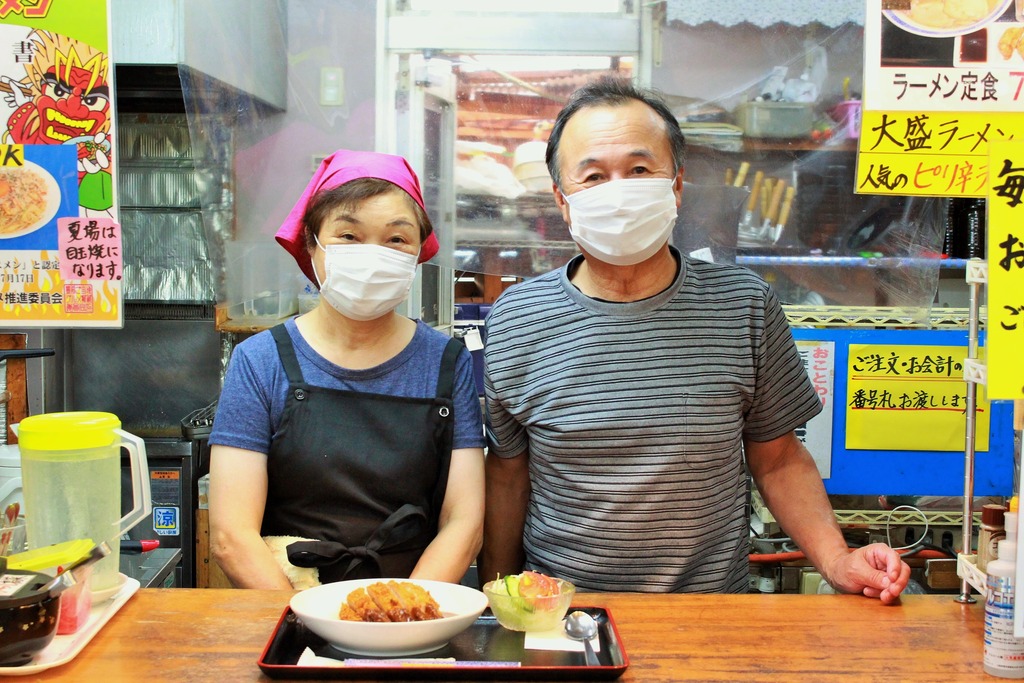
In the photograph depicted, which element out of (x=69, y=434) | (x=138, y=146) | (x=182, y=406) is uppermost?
(x=138, y=146)

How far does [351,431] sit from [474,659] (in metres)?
0.69

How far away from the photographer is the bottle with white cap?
51.4 inches

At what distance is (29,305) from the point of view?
93.4 inches

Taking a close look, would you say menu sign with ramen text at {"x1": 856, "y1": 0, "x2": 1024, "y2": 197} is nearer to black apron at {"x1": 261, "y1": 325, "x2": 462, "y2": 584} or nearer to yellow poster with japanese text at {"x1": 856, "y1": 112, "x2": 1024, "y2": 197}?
yellow poster with japanese text at {"x1": 856, "y1": 112, "x2": 1024, "y2": 197}

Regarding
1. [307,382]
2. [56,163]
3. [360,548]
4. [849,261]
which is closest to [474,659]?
[360,548]

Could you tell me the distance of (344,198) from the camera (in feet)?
6.27

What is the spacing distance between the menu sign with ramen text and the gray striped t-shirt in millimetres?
386

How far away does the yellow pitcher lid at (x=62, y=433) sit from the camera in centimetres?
148

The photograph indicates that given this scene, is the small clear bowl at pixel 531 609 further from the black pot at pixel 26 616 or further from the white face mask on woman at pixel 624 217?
the white face mask on woman at pixel 624 217

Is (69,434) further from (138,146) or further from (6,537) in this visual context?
(138,146)

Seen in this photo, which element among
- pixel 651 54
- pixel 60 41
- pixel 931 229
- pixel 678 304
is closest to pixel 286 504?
pixel 678 304

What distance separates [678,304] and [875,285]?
1101 millimetres

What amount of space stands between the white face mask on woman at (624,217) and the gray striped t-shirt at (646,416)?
119mm

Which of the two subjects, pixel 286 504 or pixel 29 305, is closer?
pixel 286 504
